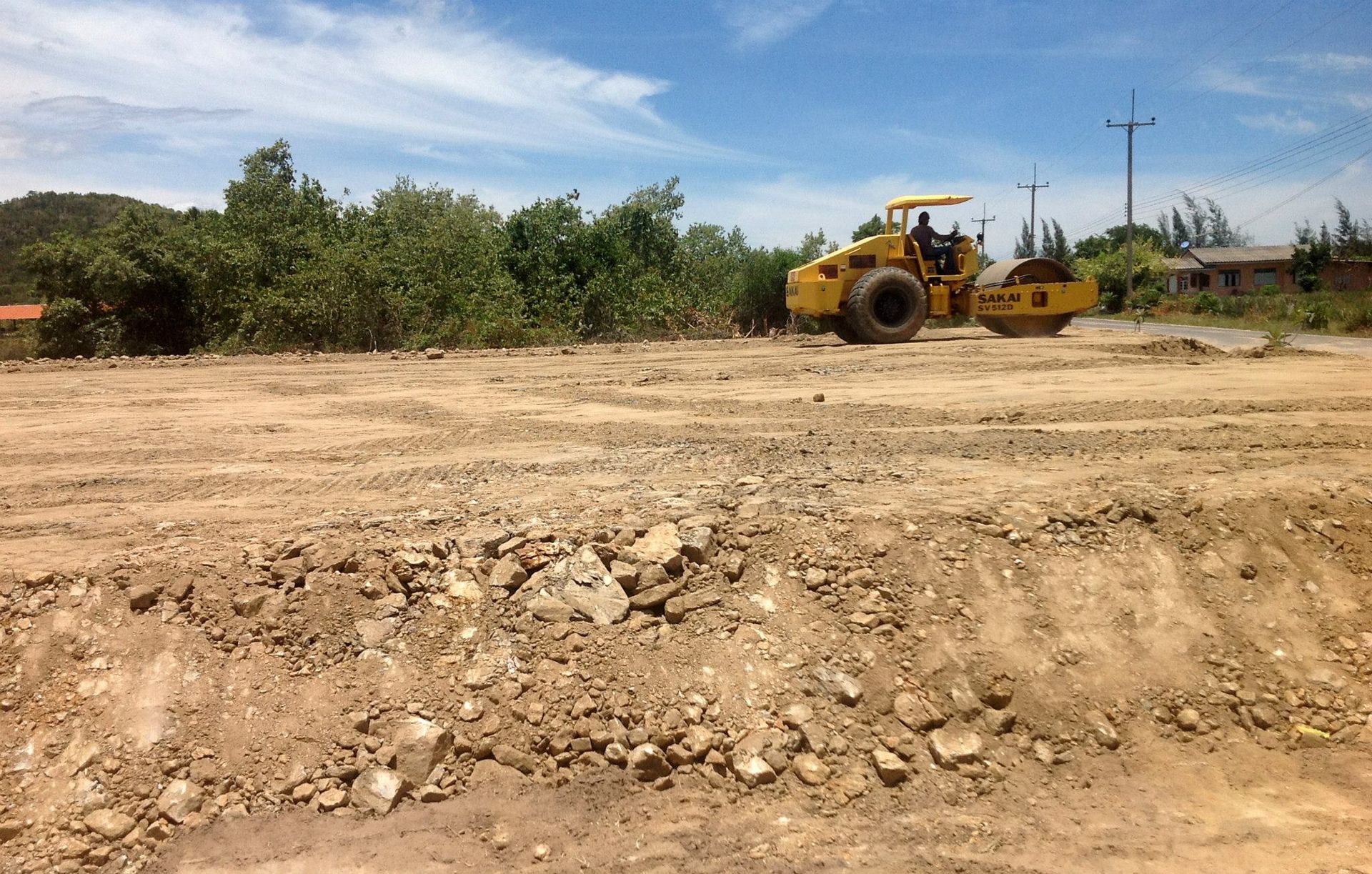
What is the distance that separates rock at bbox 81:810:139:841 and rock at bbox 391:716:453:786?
A: 92cm

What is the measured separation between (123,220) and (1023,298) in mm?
20999

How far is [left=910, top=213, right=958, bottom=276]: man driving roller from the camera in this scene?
15.5m

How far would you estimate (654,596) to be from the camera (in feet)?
13.6

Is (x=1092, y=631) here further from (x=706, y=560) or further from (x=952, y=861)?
(x=706, y=560)

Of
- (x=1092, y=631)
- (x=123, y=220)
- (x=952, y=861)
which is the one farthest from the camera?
(x=123, y=220)

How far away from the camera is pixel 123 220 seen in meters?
22.9

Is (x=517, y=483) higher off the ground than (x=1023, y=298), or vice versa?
(x=1023, y=298)

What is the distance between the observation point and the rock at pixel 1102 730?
3.82 meters

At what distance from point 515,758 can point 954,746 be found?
172 centimetres

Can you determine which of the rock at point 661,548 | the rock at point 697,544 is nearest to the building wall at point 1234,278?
the rock at point 697,544

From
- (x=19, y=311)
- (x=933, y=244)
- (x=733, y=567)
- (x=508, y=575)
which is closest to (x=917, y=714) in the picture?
(x=733, y=567)

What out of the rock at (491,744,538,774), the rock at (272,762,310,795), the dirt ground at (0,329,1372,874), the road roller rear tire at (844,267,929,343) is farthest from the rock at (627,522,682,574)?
the road roller rear tire at (844,267,929,343)

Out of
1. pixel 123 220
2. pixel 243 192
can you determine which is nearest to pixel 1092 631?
pixel 123 220

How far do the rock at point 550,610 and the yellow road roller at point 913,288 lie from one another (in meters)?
11.6
